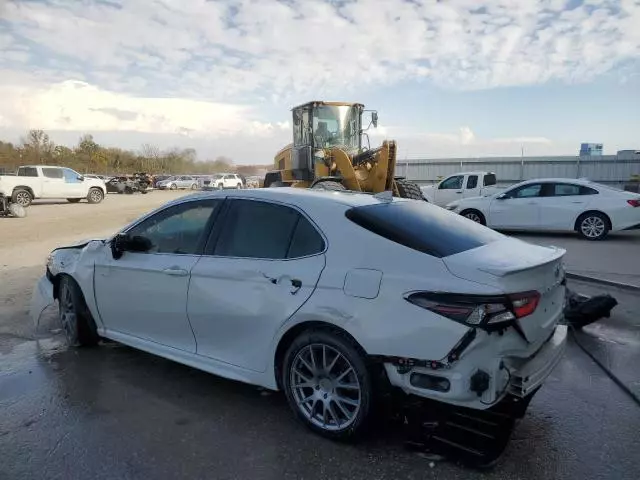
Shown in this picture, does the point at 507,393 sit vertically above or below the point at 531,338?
below

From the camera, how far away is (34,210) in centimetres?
2181

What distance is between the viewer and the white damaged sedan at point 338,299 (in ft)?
9.18

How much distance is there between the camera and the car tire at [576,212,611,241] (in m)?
11.9

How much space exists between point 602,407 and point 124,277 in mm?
3760

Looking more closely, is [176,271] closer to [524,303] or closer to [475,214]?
[524,303]

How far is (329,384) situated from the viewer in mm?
3215

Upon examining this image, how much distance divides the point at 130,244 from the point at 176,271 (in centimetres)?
66

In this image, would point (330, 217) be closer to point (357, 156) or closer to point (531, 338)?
point (531, 338)

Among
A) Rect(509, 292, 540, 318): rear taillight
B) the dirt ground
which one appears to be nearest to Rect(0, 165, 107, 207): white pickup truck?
the dirt ground

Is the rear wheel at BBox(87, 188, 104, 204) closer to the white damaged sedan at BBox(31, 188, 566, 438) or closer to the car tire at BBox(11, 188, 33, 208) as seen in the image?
the car tire at BBox(11, 188, 33, 208)

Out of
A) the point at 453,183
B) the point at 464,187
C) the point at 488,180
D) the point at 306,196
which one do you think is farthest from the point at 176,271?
the point at 488,180

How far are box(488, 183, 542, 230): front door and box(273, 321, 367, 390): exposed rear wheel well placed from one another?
10.8 meters

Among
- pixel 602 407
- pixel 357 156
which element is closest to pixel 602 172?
pixel 357 156

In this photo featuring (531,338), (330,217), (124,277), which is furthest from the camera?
(124,277)
